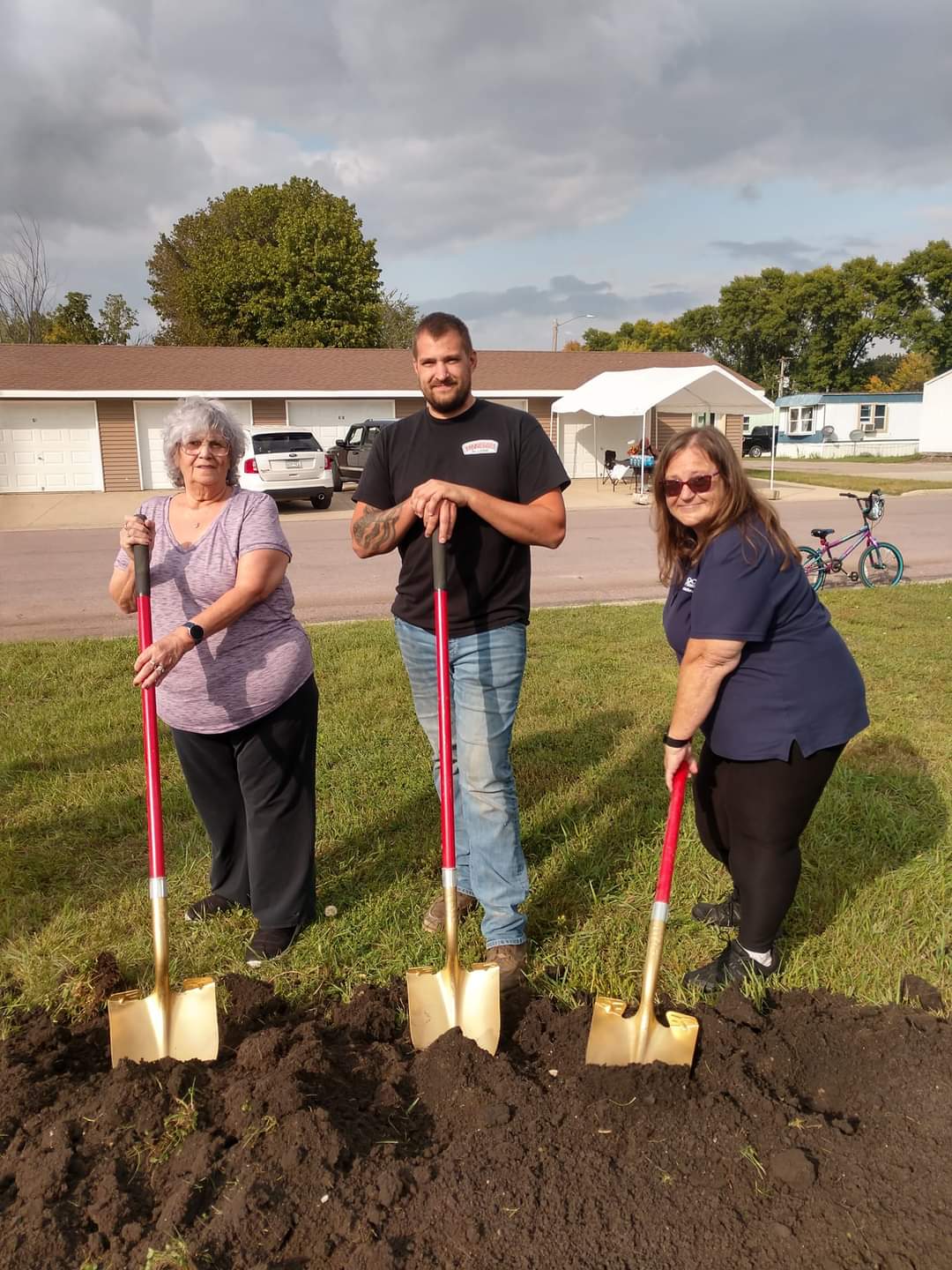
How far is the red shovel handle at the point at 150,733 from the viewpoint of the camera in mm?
2842

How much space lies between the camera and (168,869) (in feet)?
12.9

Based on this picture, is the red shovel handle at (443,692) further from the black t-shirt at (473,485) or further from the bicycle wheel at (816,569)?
the bicycle wheel at (816,569)

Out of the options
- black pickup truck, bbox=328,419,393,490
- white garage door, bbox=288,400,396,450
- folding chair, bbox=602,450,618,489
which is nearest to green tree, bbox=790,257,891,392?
folding chair, bbox=602,450,618,489

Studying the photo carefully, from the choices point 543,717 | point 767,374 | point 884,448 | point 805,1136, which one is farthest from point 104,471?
point 767,374

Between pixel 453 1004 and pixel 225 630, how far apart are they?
1.43 metres

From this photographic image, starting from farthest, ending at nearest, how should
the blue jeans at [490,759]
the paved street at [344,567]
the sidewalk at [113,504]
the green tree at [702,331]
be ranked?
the green tree at [702,331] < the sidewalk at [113,504] < the paved street at [344,567] < the blue jeans at [490,759]

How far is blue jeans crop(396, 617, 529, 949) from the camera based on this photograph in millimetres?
3072

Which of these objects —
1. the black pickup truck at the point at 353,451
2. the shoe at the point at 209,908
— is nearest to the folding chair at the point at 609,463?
the black pickup truck at the point at 353,451

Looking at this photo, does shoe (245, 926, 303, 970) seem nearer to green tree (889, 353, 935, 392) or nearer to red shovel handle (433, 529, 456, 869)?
red shovel handle (433, 529, 456, 869)

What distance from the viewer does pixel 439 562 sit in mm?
2865

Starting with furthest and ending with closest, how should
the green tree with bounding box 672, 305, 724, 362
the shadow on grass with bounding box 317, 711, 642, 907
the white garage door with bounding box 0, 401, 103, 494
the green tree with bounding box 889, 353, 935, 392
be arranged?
the green tree with bounding box 672, 305, 724, 362 → the green tree with bounding box 889, 353, 935, 392 → the white garage door with bounding box 0, 401, 103, 494 → the shadow on grass with bounding box 317, 711, 642, 907

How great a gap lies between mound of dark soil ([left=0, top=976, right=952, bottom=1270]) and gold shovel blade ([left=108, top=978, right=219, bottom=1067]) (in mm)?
82

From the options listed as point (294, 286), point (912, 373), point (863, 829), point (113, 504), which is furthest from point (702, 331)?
point (863, 829)

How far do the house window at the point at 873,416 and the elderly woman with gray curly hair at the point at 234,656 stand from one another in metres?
52.3
